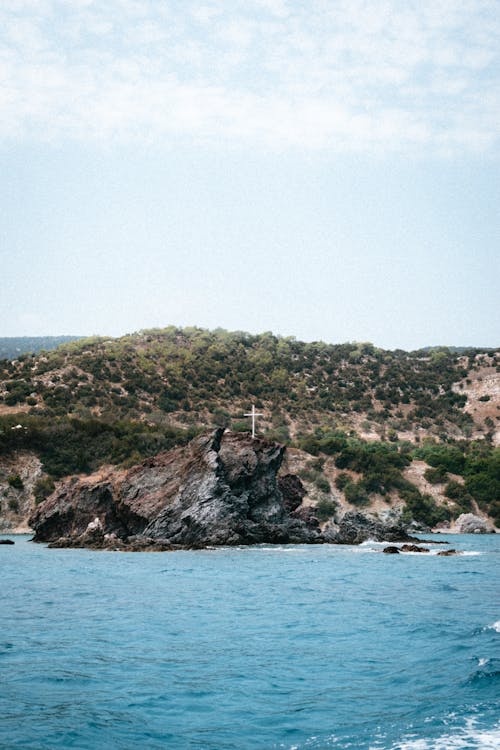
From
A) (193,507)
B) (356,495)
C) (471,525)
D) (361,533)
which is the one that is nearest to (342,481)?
(356,495)

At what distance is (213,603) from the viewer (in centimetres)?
2709

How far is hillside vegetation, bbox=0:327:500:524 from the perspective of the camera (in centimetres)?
8662

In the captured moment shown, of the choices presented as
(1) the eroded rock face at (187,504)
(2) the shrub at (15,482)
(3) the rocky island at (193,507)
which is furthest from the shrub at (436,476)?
(2) the shrub at (15,482)

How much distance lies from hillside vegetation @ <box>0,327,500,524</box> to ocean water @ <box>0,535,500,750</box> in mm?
51434

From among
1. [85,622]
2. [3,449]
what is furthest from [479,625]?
[3,449]

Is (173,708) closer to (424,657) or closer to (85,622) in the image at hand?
(424,657)

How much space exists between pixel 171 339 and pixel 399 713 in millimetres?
144929

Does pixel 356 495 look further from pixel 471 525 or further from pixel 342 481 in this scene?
pixel 471 525

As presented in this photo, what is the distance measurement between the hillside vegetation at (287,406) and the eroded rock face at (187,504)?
56.8ft

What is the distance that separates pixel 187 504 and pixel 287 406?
207 feet

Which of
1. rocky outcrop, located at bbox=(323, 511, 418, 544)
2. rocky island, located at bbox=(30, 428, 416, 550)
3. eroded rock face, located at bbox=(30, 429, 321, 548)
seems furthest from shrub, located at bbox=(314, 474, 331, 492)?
eroded rock face, located at bbox=(30, 429, 321, 548)

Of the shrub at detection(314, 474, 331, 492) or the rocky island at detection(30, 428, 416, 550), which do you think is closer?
the rocky island at detection(30, 428, 416, 550)

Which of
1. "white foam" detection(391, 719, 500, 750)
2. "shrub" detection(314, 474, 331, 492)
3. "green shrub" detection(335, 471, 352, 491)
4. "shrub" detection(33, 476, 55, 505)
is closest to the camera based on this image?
"white foam" detection(391, 719, 500, 750)

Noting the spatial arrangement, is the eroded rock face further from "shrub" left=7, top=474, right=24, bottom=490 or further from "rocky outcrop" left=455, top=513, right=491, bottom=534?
"rocky outcrop" left=455, top=513, right=491, bottom=534
